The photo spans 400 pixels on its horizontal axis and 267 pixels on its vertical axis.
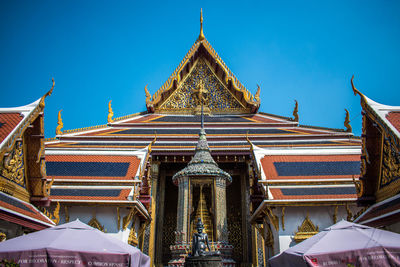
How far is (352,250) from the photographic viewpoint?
125 inches

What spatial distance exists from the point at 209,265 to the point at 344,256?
91.9 inches

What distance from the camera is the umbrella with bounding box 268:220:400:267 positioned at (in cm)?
311

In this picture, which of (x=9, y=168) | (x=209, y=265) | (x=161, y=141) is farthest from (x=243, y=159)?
(x=9, y=168)

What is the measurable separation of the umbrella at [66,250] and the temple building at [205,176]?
323 cm

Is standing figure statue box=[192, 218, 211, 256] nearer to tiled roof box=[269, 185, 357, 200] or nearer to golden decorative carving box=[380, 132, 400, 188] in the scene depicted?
tiled roof box=[269, 185, 357, 200]

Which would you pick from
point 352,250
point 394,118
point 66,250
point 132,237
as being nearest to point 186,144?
point 132,237

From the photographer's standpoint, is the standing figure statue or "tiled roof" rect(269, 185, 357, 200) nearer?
the standing figure statue

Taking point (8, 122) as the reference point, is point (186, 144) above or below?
above

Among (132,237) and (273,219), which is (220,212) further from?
(132,237)

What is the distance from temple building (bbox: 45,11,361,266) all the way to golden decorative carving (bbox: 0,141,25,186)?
9.51ft

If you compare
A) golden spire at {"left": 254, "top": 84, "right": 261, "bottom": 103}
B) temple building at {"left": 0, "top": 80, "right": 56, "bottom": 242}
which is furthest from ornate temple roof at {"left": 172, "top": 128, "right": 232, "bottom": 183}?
golden spire at {"left": 254, "top": 84, "right": 261, "bottom": 103}

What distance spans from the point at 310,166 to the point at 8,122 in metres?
6.39

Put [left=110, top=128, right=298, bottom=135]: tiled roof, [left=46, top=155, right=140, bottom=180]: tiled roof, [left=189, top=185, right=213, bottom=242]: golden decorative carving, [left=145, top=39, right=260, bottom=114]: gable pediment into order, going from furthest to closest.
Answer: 1. [left=145, top=39, right=260, bottom=114]: gable pediment
2. [left=110, top=128, right=298, bottom=135]: tiled roof
3. [left=46, top=155, right=140, bottom=180]: tiled roof
4. [left=189, top=185, right=213, bottom=242]: golden decorative carving

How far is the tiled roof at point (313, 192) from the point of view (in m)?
7.16
